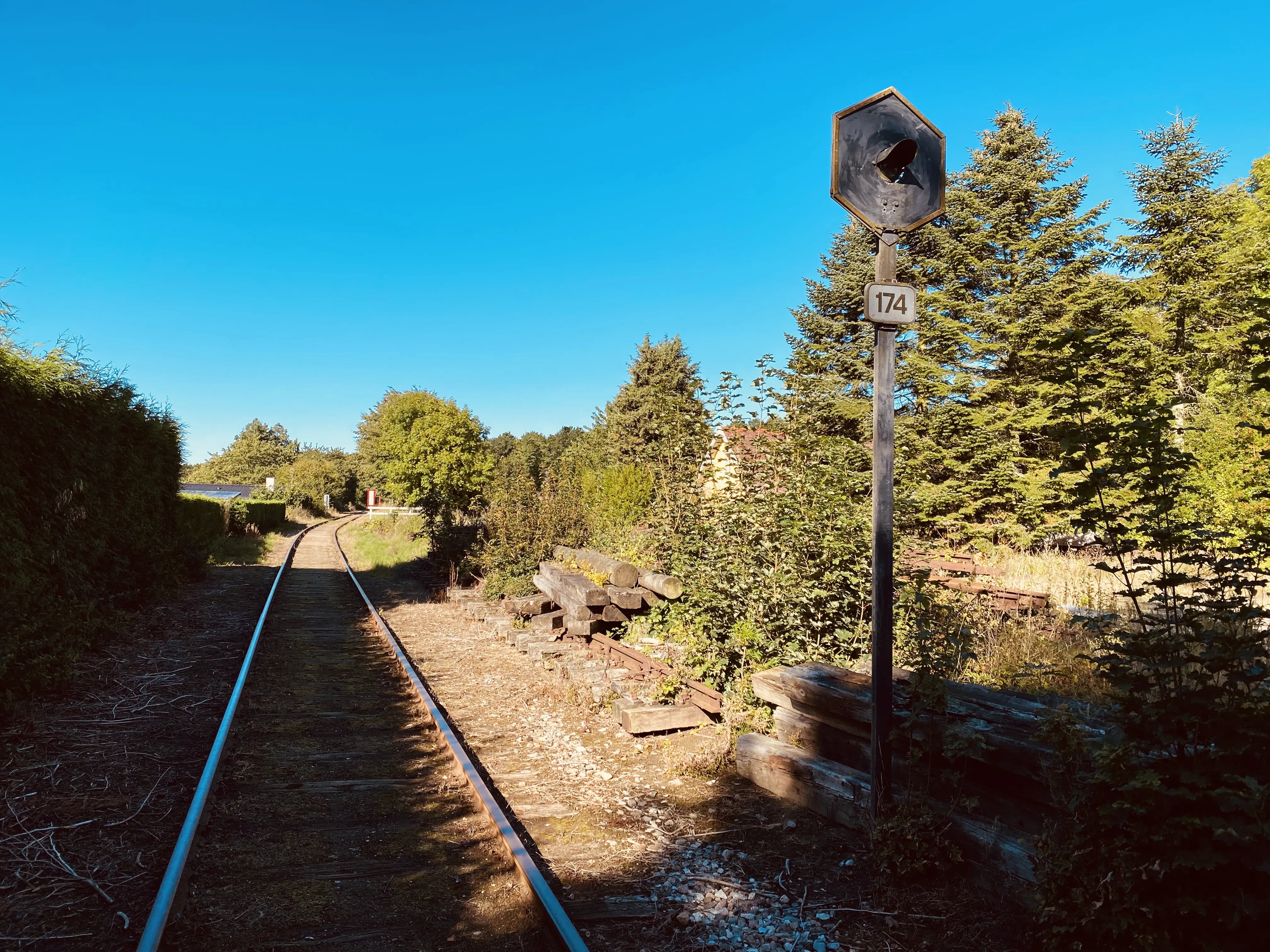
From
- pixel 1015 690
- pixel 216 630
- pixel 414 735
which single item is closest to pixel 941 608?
pixel 1015 690

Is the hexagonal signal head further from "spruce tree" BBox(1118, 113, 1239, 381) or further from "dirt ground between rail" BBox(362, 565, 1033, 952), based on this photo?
"spruce tree" BBox(1118, 113, 1239, 381)

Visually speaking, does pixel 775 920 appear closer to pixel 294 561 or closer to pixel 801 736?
pixel 801 736

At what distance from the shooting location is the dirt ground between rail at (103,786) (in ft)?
10.7

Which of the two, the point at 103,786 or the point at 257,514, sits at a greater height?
the point at 257,514

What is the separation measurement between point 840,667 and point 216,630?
9.40 meters

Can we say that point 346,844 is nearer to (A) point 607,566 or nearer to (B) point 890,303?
(B) point 890,303

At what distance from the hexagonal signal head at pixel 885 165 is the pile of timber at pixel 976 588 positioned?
3.32 m

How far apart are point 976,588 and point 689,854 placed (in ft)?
20.1

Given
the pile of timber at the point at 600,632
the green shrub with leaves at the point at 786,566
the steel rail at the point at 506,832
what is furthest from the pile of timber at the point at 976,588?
the steel rail at the point at 506,832

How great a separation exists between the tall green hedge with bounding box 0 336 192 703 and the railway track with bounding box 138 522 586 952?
185 cm

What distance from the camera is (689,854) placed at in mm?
3992

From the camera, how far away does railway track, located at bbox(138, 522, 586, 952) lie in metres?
3.14

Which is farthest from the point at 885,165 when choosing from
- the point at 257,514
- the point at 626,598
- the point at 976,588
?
the point at 257,514

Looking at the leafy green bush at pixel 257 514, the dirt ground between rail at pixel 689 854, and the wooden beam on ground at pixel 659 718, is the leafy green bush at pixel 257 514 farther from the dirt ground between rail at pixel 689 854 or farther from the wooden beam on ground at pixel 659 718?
the wooden beam on ground at pixel 659 718
